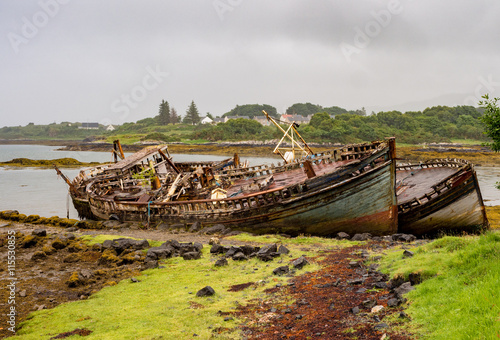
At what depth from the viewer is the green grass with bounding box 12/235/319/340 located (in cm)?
842

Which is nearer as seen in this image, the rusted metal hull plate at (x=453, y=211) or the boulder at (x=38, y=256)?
the boulder at (x=38, y=256)

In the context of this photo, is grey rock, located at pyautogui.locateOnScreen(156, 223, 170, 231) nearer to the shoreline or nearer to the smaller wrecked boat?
the smaller wrecked boat

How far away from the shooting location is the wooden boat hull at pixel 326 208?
56.7 ft

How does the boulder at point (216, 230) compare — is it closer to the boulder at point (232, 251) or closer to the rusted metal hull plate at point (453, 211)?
the boulder at point (232, 251)

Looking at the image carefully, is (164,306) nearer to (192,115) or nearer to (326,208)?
(326,208)

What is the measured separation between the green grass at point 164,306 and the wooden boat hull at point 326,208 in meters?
4.61

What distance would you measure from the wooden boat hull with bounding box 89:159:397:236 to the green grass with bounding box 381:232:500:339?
22.6ft

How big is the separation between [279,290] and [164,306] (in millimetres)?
3328

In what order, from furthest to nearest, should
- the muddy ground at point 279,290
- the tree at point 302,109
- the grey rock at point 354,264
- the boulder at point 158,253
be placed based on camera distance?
the tree at point 302,109 < the boulder at point 158,253 < the grey rock at point 354,264 < the muddy ground at point 279,290

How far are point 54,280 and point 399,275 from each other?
470 inches

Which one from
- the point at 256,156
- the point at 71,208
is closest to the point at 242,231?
the point at 71,208

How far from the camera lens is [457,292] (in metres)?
7.38

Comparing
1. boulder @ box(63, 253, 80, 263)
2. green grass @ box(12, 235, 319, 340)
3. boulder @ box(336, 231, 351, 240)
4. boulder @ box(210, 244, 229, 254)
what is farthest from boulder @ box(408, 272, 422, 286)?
boulder @ box(63, 253, 80, 263)

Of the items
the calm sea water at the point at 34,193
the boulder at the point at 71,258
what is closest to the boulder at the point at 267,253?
the boulder at the point at 71,258
